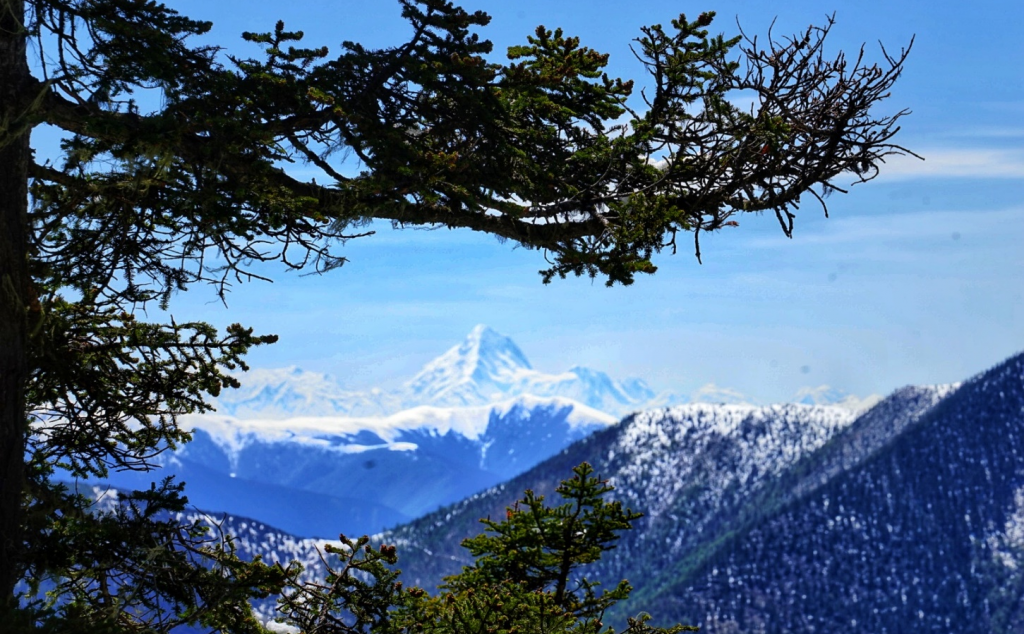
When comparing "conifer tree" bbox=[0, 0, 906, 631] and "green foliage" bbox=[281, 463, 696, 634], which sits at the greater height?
"conifer tree" bbox=[0, 0, 906, 631]

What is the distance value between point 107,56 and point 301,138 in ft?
4.49

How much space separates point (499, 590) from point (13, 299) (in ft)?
14.9

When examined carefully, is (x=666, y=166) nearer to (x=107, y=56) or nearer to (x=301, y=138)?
(x=301, y=138)

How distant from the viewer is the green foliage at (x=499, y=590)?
306 inches

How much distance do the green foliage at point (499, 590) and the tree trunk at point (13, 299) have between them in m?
2.08

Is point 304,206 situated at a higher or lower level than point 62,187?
lower

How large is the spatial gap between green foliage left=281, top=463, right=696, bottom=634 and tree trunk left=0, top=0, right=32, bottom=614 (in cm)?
208

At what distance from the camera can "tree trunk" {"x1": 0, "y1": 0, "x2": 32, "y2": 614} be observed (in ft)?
23.1

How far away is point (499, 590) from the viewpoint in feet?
28.5

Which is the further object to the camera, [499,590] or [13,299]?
[499,590]

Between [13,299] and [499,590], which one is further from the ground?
[13,299]

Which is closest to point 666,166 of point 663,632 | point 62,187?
point 663,632

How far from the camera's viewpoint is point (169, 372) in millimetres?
8305

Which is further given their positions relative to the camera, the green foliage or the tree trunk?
the green foliage
